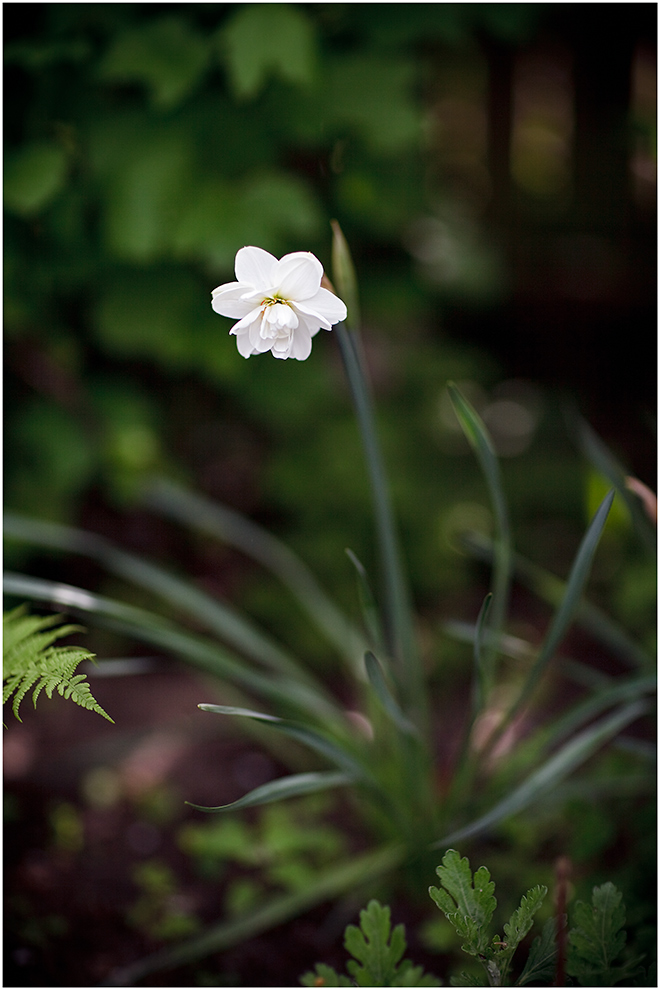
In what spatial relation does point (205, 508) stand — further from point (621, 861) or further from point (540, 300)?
point (540, 300)

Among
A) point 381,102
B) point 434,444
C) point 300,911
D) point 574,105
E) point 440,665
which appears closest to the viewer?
point 300,911

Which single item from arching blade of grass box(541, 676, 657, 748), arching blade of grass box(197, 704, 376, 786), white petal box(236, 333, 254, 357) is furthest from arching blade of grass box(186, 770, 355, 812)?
white petal box(236, 333, 254, 357)

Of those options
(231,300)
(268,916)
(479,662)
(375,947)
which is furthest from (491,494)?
(268,916)

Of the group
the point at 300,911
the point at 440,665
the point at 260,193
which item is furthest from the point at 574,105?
the point at 300,911

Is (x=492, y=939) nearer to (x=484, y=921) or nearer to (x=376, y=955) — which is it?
(x=484, y=921)

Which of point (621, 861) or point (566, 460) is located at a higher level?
point (566, 460)
